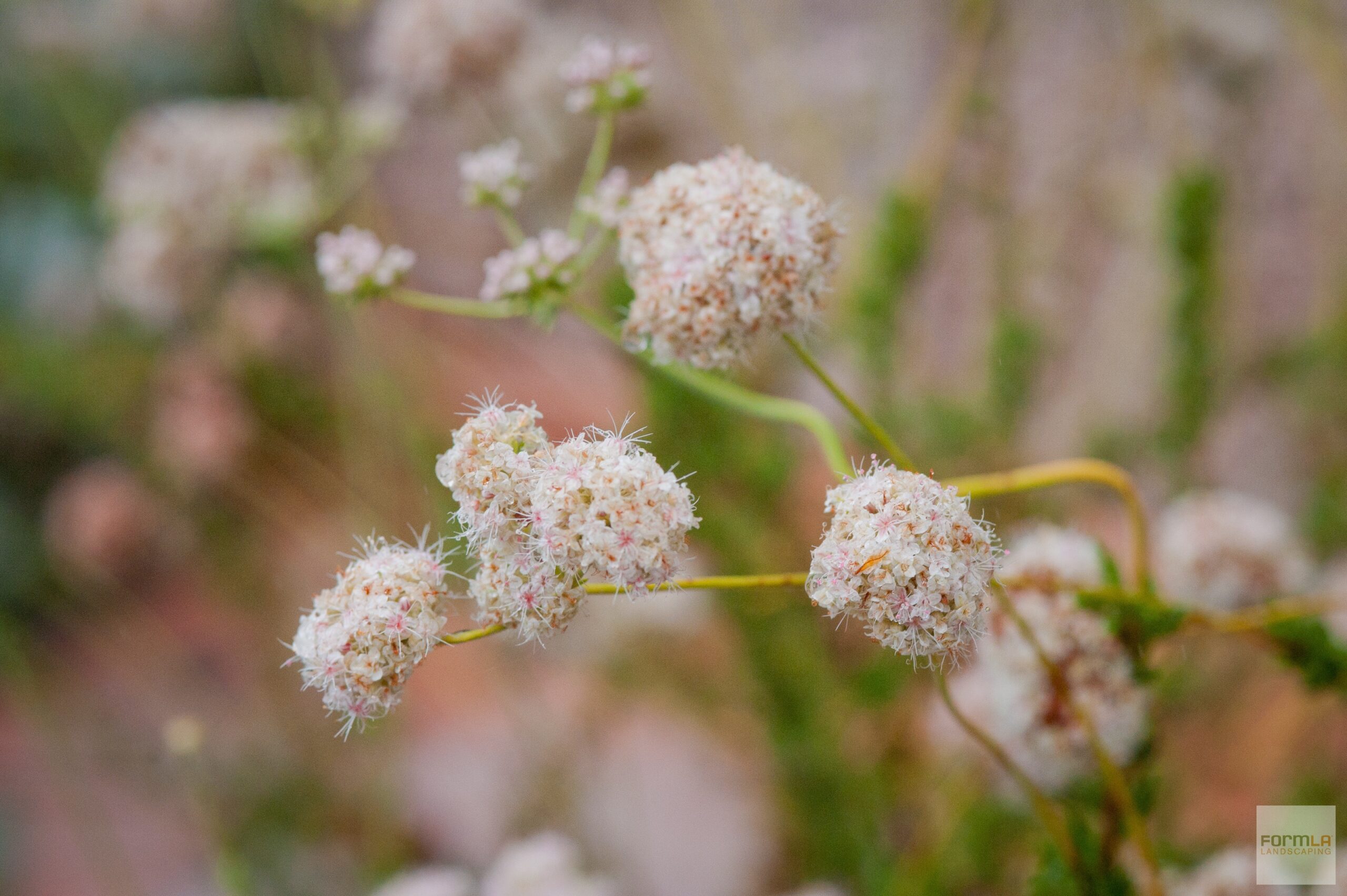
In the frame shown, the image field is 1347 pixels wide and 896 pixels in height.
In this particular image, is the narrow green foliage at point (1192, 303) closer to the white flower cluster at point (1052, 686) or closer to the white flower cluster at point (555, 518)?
the white flower cluster at point (1052, 686)

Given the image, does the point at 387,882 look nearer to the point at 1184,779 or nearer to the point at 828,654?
the point at 828,654

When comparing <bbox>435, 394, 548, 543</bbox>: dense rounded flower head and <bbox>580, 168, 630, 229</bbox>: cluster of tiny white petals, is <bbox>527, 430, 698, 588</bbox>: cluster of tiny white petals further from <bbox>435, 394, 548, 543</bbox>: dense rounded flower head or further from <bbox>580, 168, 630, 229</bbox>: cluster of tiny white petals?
<bbox>580, 168, 630, 229</bbox>: cluster of tiny white petals

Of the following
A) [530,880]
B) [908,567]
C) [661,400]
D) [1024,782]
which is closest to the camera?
[908,567]

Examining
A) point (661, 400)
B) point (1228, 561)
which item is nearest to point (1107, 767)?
point (1228, 561)

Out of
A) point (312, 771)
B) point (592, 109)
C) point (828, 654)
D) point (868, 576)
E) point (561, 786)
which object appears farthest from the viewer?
point (312, 771)

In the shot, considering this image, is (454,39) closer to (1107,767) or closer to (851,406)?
(851,406)

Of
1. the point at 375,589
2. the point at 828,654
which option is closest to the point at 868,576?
the point at 375,589
